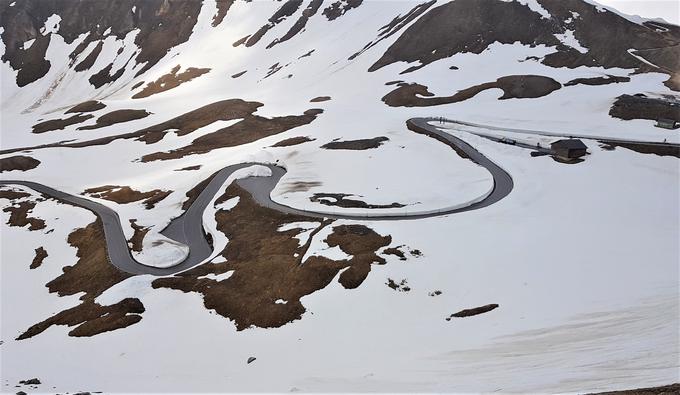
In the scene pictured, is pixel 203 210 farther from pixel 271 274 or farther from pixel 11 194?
pixel 11 194

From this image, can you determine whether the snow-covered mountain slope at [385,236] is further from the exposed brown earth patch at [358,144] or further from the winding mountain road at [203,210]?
the winding mountain road at [203,210]

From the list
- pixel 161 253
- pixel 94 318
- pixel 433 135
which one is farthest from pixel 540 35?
pixel 94 318

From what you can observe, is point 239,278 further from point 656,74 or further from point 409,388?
point 656,74

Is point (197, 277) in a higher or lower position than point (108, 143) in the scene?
lower

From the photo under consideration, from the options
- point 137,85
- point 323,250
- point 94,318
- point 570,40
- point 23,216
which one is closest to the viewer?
point 94,318

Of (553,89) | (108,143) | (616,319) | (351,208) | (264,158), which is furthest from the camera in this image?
(108,143)

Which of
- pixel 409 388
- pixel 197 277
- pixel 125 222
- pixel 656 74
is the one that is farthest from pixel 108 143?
pixel 656 74

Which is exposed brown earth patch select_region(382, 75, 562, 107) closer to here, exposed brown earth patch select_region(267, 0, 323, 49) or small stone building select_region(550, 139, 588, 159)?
small stone building select_region(550, 139, 588, 159)
